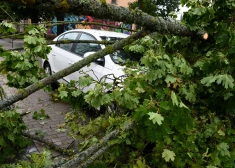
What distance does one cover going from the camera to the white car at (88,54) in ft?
14.2

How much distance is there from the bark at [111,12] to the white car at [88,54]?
1749 millimetres

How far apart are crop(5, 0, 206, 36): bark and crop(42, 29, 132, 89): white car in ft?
5.74

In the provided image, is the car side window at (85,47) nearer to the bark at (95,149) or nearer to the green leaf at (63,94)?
the green leaf at (63,94)

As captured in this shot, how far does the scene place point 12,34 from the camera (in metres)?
2.15

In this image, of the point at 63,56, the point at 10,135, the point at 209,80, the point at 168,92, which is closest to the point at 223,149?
the point at 209,80

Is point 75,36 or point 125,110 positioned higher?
point 75,36

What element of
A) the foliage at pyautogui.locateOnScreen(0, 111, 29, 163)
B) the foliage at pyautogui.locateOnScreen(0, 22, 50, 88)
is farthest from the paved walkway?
the foliage at pyautogui.locateOnScreen(0, 22, 50, 88)

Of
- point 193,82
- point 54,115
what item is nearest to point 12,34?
point 193,82

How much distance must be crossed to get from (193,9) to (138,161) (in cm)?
157

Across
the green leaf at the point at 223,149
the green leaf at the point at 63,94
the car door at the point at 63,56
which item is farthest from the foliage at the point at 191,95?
the car door at the point at 63,56

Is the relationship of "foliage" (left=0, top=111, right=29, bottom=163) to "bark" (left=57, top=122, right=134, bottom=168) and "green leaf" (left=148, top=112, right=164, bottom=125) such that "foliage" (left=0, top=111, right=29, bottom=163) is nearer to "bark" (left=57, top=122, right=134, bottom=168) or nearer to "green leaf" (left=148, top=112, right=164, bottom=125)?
"bark" (left=57, top=122, right=134, bottom=168)

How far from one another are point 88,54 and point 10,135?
6.19 feet

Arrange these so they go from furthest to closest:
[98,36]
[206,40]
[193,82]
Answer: [98,36]
[206,40]
[193,82]

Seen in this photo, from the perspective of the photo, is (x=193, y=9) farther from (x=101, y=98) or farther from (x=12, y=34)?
(x=12, y=34)
